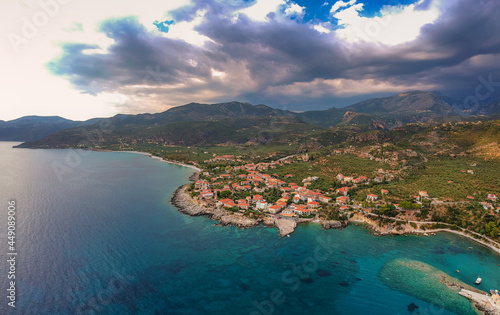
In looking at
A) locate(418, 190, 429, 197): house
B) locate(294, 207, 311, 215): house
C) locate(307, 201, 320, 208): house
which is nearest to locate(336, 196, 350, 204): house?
locate(307, 201, 320, 208): house

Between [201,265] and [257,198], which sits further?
[257,198]

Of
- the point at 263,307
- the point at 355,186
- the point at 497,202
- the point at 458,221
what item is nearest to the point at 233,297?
the point at 263,307

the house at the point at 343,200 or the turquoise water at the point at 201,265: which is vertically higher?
the house at the point at 343,200

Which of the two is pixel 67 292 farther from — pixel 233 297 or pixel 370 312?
pixel 370 312

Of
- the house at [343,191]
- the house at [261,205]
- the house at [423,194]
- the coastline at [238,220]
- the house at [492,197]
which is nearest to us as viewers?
the coastline at [238,220]

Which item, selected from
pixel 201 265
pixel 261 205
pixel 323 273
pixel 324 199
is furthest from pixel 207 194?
pixel 323 273

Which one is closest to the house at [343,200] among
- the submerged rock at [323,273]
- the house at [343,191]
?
the house at [343,191]

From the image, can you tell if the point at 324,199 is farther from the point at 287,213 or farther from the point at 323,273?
the point at 323,273

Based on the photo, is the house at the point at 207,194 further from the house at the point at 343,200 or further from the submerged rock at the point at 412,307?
the submerged rock at the point at 412,307

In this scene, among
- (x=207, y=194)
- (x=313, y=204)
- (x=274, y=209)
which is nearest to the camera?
(x=274, y=209)

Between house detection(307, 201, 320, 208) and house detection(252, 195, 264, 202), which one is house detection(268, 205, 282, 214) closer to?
house detection(252, 195, 264, 202)
